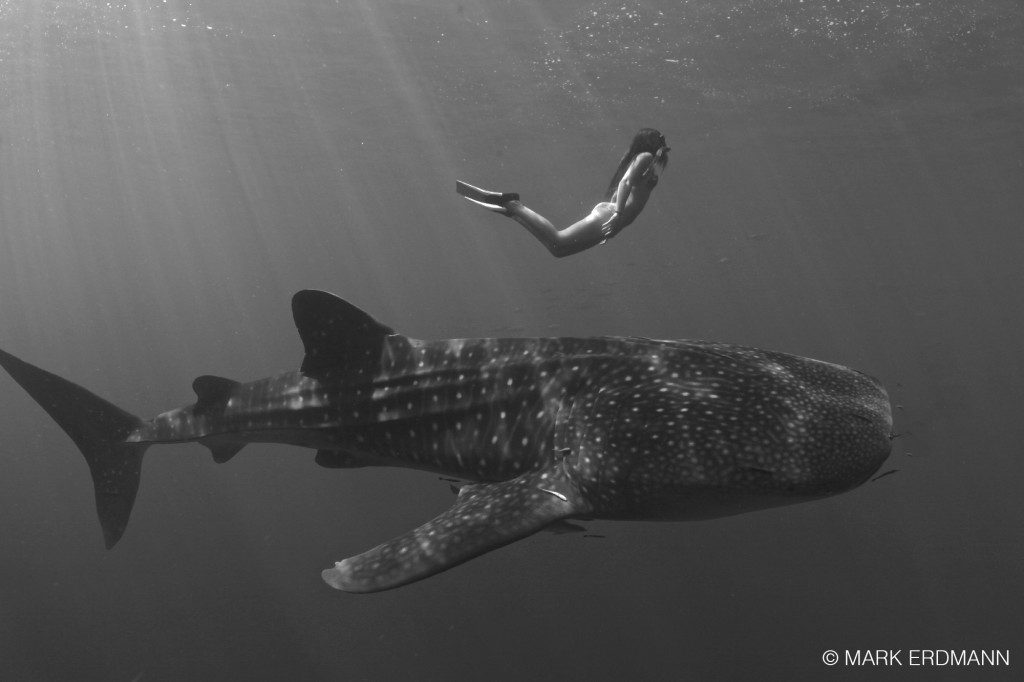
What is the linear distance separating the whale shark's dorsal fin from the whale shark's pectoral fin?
159 cm

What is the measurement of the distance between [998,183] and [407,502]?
4506cm

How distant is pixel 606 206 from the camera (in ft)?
31.3

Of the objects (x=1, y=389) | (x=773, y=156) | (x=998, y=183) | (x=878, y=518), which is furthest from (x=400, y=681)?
(x=1, y=389)

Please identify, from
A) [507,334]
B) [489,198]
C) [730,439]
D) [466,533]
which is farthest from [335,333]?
[507,334]

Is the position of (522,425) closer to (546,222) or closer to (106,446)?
(106,446)

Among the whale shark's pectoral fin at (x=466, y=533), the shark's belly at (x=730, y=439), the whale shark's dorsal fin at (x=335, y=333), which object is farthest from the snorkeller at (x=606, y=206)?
the whale shark's pectoral fin at (x=466, y=533)

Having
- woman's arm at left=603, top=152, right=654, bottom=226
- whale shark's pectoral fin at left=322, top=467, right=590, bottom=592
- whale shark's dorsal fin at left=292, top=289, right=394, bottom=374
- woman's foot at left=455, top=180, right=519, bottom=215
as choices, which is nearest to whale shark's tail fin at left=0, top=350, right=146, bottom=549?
whale shark's dorsal fin at left=292, top=289, right=394, bottom=374

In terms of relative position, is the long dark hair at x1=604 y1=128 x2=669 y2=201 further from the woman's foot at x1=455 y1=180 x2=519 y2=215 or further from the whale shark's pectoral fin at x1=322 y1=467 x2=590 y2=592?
the whale shark's pectoral fin at x1=322 y1=467 x2=590 y2=592

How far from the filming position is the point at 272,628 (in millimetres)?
15734

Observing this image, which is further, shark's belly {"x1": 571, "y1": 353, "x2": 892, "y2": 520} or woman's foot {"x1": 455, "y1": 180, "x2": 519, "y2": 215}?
woman's foot {"x1": 455, "y1": 180, "x2": 519, "y2": 215}

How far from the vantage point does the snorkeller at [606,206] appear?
8.44m

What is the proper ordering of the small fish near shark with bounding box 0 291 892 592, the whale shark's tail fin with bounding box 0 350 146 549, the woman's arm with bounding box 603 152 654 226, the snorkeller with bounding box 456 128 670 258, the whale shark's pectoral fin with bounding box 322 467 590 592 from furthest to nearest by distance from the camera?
the woman's arm with bounding box 603 152 654 226
the snorkeller with bounding box 456 128 670 258
the whale shark's tail fin with bounding box 0 350 146 549
the small fish near shark with bounding box 0 291 892 592
the whale shark's pectoral fin with bounding box 322 467 590 592

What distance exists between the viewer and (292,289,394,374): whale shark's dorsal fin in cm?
472

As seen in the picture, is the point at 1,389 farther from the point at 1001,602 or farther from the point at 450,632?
the point at 1001,602
